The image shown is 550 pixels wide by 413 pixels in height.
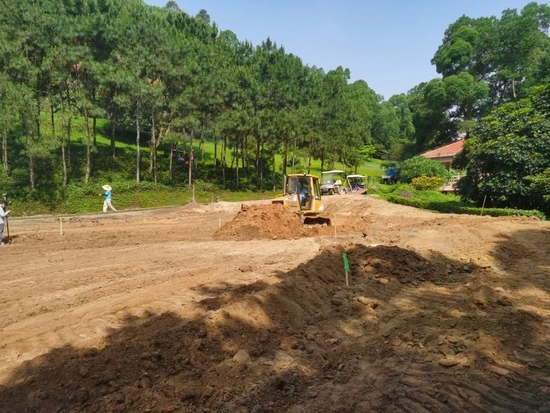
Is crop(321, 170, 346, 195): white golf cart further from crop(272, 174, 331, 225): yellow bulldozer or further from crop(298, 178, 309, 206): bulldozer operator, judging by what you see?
crop(298, 178, 309, 206): bulldozer operator

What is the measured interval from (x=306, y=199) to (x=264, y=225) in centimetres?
344

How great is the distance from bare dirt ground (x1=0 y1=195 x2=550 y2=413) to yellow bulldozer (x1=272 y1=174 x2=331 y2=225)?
519cm

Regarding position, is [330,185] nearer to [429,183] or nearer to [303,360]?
[429,183]

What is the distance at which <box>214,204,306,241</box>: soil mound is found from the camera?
627 inches

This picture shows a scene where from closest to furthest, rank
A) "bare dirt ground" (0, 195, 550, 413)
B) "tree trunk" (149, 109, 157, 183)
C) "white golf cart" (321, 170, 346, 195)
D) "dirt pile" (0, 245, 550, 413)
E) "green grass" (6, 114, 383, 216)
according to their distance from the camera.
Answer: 1. "dirt pile" (0, 245, 550, 413)
2. "bare dirt ground" (0, 195, 550, 413)
3. "green grass" (6, 114, 383, 216)
4. "tree trunk" (149, 109, 157, 183)
5. "white golf cart" (321, 170, 346, 195)

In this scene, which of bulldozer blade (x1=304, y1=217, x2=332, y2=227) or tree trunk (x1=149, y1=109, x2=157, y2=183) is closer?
bulldozer blade (x1=304, y1=217, x2=332, y2=227)

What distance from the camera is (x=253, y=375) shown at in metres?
4.95

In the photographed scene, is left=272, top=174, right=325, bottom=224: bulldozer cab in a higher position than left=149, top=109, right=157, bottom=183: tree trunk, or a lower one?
lower

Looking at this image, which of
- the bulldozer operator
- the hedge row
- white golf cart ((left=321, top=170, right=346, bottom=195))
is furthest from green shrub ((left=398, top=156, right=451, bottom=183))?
→ the bulldozer operator

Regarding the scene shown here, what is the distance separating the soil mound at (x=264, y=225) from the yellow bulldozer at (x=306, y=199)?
1.37 meters

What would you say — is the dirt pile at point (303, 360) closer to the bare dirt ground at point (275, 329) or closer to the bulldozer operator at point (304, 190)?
the bare dirt ground at point (275, 329)

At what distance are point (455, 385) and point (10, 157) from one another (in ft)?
119

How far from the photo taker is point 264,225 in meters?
16.3

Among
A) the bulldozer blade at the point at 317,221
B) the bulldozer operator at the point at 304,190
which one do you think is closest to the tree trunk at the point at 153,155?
the bulldozer operator at the point at 304,190
